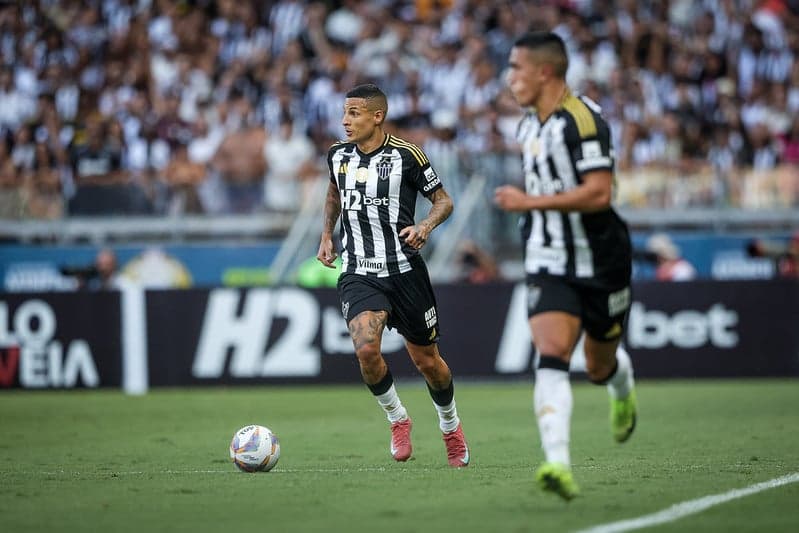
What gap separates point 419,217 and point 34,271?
6.04 metres

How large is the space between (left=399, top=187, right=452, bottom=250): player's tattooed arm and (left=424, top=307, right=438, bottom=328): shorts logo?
0.46 metres

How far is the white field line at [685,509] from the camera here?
254 inches

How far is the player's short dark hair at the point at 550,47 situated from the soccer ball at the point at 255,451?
3329 mm

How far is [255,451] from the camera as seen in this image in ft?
30.2

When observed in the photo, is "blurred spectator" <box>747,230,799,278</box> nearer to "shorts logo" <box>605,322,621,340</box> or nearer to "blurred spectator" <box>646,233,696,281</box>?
"blurred spectator" <box>646,233,696,281</box>

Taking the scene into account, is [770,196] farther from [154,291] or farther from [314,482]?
[314,482]

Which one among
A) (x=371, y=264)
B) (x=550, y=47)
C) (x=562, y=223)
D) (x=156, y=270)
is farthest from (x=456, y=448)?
(x=156, y=270)

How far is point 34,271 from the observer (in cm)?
2081

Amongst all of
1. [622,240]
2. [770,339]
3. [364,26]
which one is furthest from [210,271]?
[622,240]

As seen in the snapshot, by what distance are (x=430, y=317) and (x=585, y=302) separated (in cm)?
228

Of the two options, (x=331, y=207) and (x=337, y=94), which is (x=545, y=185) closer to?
(x=331, y=207)

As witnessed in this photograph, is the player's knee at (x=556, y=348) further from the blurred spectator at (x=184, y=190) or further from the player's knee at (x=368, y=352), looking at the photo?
the blurred spectator at (x=184, y=190)

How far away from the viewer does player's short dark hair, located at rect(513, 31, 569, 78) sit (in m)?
7.45

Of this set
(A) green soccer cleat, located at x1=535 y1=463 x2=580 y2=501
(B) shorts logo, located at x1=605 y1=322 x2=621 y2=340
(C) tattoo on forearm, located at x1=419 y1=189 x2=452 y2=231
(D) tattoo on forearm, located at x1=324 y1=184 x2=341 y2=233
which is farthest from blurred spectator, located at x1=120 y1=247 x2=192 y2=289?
(A) green soccer cleat, located at x1=535 y1=463 x2=580 y2=501
